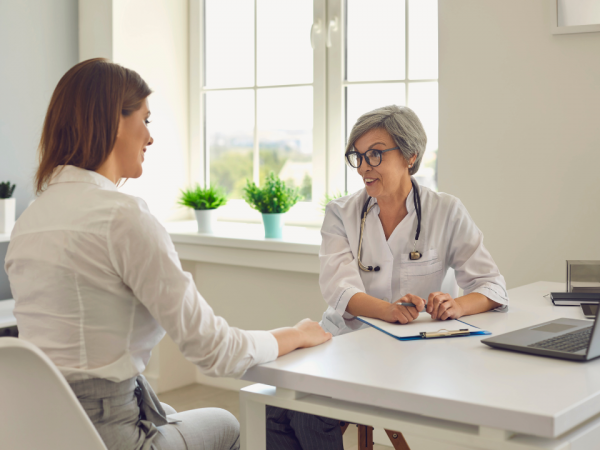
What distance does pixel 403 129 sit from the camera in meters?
1.95

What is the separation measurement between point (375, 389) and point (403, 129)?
3.45ft

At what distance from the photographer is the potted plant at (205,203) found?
3273mm

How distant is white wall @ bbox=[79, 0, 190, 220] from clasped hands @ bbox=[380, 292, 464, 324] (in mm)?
2124

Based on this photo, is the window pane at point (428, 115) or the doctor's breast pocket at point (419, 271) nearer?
the doctor's breast pocket at point (419, 271)

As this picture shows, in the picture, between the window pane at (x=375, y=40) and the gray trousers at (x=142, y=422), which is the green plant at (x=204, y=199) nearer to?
the window pane at (x=375, y=40)

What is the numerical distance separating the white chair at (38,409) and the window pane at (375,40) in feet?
7.91

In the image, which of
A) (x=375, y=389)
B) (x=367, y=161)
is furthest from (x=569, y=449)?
(x=367, y=161)

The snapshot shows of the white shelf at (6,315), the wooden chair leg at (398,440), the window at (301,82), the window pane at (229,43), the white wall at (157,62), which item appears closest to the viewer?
the wooden chair leg at (398,440)

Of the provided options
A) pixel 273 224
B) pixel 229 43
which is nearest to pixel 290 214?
pixel 273 224

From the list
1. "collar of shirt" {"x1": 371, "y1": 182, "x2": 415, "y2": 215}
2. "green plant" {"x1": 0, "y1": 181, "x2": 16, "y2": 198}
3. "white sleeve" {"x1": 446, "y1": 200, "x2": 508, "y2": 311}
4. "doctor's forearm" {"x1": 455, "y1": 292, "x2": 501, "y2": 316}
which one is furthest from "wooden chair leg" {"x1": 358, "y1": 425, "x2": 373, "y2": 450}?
"green plant" {"x1": 0, "y1": 181, "x2": 16, "y2": 198}

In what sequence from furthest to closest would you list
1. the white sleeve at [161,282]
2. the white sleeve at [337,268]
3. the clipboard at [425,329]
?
the white sleeve at [337,268]
the clipboard at [425,329]
the white sleeve at [161,282]

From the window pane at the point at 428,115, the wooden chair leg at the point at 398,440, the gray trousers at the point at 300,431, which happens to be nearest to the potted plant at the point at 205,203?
the window pane at the point at 428,115

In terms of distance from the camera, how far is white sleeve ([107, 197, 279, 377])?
1.12 meters

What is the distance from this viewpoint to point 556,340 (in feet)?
→ 4.43
